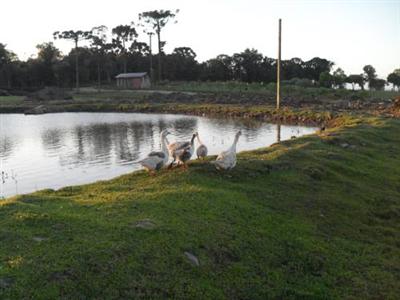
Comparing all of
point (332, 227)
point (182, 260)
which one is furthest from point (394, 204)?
point (182, 260)

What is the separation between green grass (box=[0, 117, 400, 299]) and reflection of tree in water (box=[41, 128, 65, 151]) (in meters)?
18.0

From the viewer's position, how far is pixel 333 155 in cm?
1783

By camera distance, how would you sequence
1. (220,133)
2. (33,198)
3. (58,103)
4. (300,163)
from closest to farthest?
(33,198)
(300,163)
(220,133)
(58,103)

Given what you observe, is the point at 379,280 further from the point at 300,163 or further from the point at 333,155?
the point at 333,155

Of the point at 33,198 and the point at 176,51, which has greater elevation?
the point at 176,51

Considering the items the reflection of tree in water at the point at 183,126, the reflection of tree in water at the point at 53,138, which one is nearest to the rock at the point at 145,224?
the reflection of tree in water at the point at 53,138

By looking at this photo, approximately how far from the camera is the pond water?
65.9 ft

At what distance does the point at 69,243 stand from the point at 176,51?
359 ft

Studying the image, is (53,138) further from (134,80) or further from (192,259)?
(134,80)

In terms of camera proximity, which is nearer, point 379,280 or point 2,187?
point 379,280

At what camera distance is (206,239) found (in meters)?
8.81

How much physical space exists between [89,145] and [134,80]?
218ft

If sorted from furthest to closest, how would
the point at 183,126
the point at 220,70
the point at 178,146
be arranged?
the point at 220,70
the point at 183,126
the point at 178,146

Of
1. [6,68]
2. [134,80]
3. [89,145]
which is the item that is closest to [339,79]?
[134,80]
